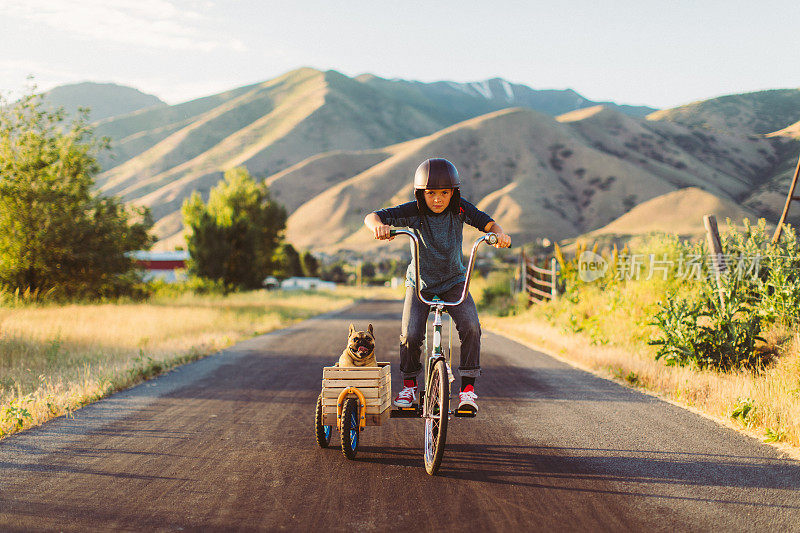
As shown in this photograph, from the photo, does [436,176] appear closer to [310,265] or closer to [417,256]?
[417,256]

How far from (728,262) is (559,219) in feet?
345

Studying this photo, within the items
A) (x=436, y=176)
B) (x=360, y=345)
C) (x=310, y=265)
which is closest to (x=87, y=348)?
(x=360, y=345)

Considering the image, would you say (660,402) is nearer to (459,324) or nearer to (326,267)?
(459,324)

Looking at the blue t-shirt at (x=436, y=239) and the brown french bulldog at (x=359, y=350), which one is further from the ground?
the blue t-shirt at (x=436, y=239)

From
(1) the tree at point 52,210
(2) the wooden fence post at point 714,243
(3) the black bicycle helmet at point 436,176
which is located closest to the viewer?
(3) the black bicycle helmet at point 436,176

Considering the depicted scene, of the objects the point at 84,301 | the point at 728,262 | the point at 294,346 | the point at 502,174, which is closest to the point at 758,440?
the point at 728,262

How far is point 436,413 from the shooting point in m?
4.96

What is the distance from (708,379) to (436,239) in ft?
16.1

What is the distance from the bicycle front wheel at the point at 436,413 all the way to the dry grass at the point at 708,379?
311 centimetres

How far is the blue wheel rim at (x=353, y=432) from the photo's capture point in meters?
5.21

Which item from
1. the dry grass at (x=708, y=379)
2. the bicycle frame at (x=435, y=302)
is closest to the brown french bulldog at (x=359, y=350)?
the bicycle frame at (x=435, y=302)

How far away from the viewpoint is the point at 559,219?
113 metres

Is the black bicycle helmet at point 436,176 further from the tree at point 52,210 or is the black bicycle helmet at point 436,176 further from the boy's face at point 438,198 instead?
the tree at point 52,210

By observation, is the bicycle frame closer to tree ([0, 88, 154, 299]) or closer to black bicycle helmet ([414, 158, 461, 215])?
black bicycle helmet ([414, 158, 461, 215])
